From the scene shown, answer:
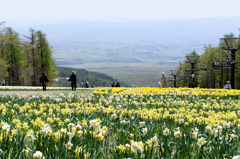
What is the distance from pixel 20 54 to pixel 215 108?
70.5m

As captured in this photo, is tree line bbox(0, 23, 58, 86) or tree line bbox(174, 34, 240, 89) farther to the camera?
tree line bbox(0, 23, 58, 86)

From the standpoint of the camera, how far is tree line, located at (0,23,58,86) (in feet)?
234

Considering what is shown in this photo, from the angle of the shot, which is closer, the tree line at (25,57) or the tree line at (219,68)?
the tree line at (219,68)

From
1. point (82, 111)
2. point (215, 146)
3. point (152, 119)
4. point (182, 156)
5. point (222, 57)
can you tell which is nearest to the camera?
point (182, 156)

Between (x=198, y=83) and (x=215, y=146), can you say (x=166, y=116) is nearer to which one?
(x=215, y=146)

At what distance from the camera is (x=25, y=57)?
79438mm

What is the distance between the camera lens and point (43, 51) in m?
81.8

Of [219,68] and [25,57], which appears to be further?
[25,57]

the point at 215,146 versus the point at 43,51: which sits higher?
the point at 43,51

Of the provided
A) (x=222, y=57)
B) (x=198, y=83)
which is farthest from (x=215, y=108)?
(x=198, y=83)

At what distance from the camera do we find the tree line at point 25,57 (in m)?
71.4

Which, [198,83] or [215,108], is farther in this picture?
[198,83]

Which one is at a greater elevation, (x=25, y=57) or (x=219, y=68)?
(x=25, y=57)

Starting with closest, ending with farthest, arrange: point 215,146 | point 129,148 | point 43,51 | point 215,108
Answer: point 129,148 < point 215,146 < point 215,108 < point 43,51
